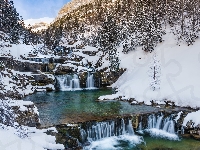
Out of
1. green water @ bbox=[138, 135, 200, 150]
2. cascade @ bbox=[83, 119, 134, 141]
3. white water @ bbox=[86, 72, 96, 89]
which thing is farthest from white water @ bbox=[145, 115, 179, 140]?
white water @ bbox=[86, 72, 96, 89]

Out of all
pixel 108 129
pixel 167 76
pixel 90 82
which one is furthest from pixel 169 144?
pixel 90 82

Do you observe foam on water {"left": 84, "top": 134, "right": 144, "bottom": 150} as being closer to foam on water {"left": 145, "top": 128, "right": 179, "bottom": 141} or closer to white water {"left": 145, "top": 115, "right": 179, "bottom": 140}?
foam on water {"left": 145, "top": 128, "right": 179, "bottom": 141}

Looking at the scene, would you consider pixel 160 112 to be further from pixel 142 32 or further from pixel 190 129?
pixel 142 32

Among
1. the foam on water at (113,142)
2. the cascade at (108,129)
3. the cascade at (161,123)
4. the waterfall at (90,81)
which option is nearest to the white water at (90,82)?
the waterfall at (90,81)

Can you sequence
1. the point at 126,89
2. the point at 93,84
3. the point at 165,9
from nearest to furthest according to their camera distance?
the point at 126,89 → the point at 93,84 → the point at 165,9

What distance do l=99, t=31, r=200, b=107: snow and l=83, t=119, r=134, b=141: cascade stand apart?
7.72m

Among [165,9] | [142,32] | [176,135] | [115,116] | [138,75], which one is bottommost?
[176,135]

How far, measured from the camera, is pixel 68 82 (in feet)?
135

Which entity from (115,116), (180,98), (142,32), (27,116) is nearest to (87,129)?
(115,116)

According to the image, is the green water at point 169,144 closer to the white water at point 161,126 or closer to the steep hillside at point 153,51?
the white water at point 161,126

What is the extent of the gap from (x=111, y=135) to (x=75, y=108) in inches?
260

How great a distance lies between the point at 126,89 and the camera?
35406mm

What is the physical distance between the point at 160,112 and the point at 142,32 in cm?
2982

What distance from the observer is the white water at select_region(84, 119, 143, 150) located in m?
20.4
